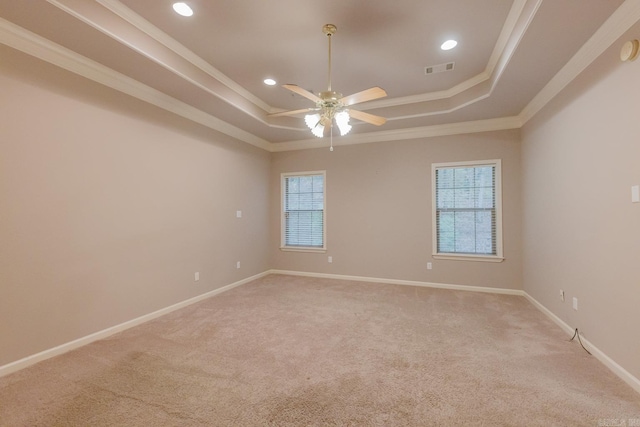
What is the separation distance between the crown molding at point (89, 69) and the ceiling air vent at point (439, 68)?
125 inches

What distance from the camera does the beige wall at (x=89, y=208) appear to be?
7.58ft

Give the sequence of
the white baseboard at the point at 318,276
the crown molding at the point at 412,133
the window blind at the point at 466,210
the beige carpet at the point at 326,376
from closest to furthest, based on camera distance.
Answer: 1. the beige carpet at the point at 326,376
2. the white baseboard at the point at 318,276
3. the crown molding at the point at 412,133
4. the window blind at the point at 466,210

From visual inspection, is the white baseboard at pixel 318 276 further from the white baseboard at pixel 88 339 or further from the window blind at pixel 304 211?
the window blind at pixel 304 211

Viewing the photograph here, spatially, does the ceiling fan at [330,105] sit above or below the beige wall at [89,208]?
above

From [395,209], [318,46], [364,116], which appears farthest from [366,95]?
[395,209]

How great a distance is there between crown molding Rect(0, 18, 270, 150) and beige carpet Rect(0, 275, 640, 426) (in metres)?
2.71

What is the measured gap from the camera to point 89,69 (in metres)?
2.77

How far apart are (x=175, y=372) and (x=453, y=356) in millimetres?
2399

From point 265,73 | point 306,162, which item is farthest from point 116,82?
point 306,162

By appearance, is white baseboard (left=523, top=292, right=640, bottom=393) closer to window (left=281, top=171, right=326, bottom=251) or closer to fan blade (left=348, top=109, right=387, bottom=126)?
fan blade (left=348, top=109, right=387, bottom=126)

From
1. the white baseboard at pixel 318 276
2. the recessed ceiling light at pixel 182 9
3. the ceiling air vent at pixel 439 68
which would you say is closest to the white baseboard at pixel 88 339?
the white baseboard at pixel 318 276

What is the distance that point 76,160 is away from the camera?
107 inches

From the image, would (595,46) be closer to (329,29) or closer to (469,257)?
(329,29)

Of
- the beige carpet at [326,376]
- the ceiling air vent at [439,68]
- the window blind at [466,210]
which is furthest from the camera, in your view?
the window blind at [466,210]
